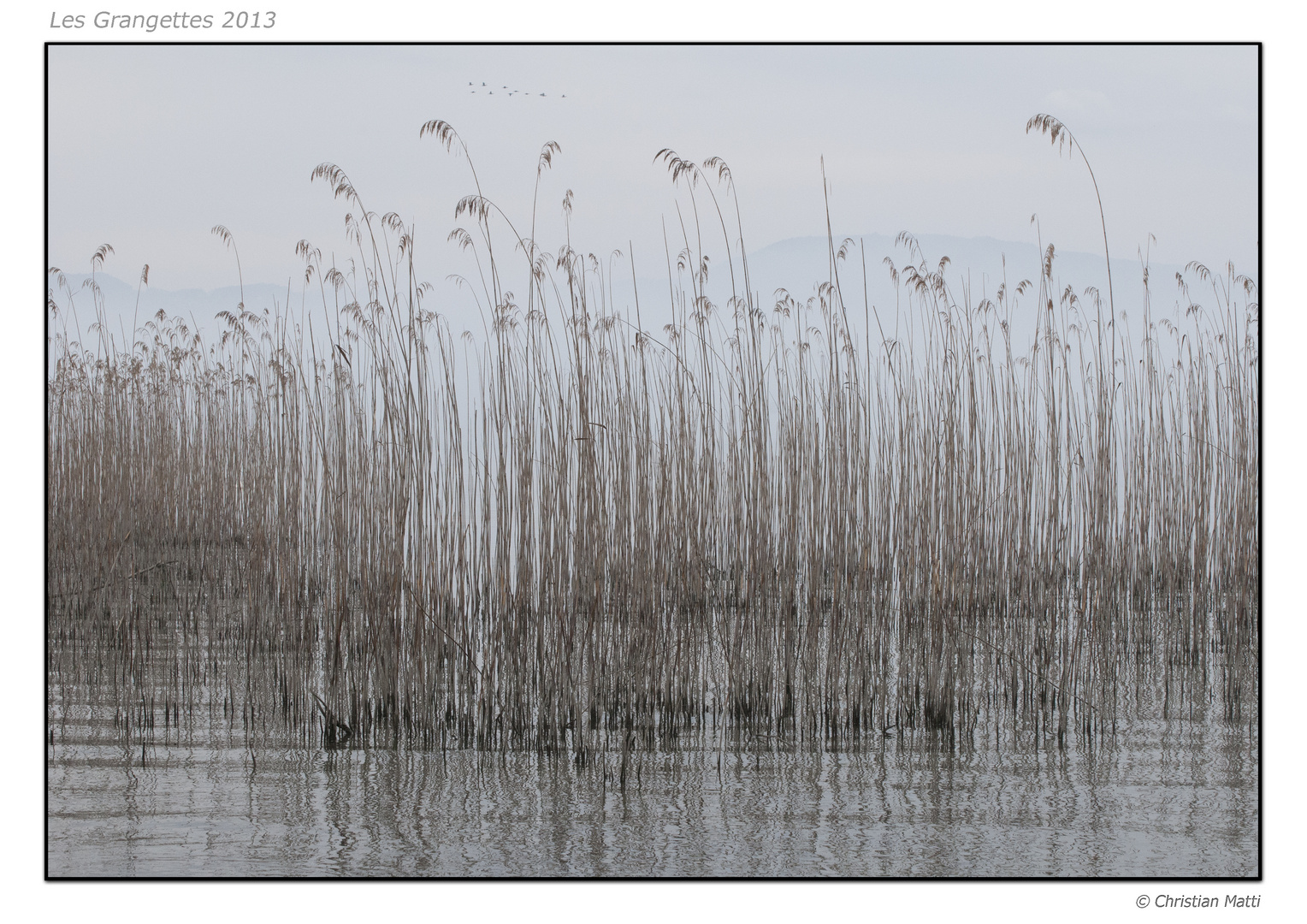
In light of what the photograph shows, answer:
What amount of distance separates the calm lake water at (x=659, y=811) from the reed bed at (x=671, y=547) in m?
0.12

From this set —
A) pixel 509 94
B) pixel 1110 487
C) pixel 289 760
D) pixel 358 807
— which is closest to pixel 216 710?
pixel 289 760

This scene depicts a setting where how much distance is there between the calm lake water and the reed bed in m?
0.12

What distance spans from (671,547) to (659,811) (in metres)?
0.68

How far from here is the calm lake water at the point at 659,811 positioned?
1.73 metres

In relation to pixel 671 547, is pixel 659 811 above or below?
below

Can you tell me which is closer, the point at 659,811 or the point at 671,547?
the point at 659,811

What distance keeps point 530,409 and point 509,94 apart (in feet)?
2.65

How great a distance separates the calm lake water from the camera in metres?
1.73

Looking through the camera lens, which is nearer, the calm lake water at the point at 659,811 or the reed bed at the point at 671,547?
the calm lake water at the point at 659,811

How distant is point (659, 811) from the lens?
6.28 ft

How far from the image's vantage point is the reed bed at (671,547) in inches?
90.0

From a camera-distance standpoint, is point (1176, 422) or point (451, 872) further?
point (1176, 422)

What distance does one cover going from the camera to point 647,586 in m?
2.27
